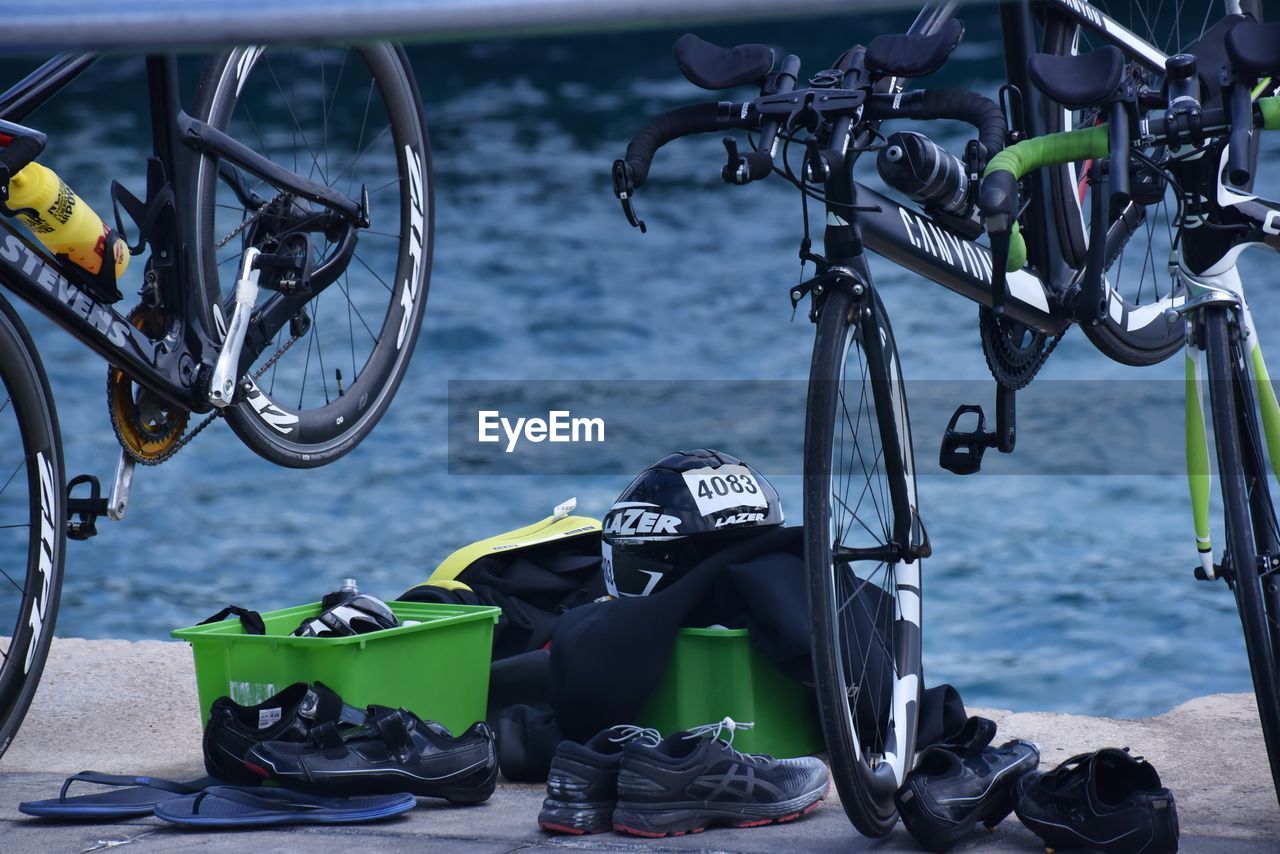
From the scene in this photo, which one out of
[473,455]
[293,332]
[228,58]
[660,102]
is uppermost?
[660,102]

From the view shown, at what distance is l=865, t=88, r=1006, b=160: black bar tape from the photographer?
1.67 m

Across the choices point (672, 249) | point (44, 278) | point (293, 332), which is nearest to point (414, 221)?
point (293, 332)

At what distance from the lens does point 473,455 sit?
11961 mm

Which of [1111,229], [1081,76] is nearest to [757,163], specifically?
[1081,76]

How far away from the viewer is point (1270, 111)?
1.63 metres

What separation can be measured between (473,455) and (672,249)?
3.45 meters

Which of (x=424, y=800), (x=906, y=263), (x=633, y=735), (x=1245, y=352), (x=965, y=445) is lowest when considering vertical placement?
(x=424, y=800)

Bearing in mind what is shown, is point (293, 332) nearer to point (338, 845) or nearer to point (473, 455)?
point (338, 845)

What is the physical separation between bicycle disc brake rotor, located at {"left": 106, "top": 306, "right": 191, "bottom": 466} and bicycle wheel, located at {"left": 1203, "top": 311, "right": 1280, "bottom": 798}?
1530 mm

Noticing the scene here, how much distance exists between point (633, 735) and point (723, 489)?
53 cm

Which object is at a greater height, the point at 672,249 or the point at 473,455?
the point at 672,249

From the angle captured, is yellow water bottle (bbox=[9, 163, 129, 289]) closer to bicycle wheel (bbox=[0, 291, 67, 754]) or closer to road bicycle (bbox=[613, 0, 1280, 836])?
bicycle wheel (bbox=[0, 291, 67, 754])

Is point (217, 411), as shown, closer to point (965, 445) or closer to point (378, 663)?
point (378, 663)

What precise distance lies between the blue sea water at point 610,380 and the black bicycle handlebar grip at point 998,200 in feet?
10.4
